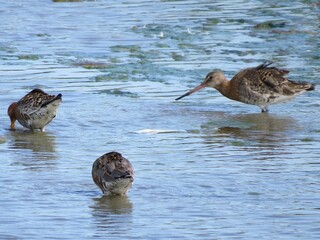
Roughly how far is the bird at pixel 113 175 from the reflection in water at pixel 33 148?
130 cm

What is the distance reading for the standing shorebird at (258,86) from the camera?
1572 centimetres

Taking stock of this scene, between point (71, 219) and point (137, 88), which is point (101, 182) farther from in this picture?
point (137, 88)

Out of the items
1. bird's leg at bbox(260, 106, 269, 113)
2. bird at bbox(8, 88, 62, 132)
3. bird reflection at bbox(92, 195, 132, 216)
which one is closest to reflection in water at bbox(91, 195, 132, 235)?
bird reflection at bbox(92, 195, 132, 216)

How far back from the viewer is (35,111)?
1435 centimetres

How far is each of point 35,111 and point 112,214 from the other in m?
4.28

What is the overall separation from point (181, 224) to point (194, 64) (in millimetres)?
8891

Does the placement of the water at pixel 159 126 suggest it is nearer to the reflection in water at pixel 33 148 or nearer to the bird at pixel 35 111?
the reflection in water at pixel 33 148

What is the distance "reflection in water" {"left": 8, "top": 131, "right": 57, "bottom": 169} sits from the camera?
1235 cm

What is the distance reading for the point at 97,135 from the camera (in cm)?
1373

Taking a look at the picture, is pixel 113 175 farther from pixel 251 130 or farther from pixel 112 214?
pixel 251 130

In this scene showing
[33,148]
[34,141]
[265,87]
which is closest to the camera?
[33,148]

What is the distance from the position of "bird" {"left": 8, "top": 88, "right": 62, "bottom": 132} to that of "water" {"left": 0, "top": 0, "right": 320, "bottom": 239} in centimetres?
17

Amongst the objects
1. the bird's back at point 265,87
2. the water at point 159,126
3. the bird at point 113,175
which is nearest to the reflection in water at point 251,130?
the water at point 159,126

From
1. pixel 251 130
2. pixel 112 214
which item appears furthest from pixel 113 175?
pixel 251 130
